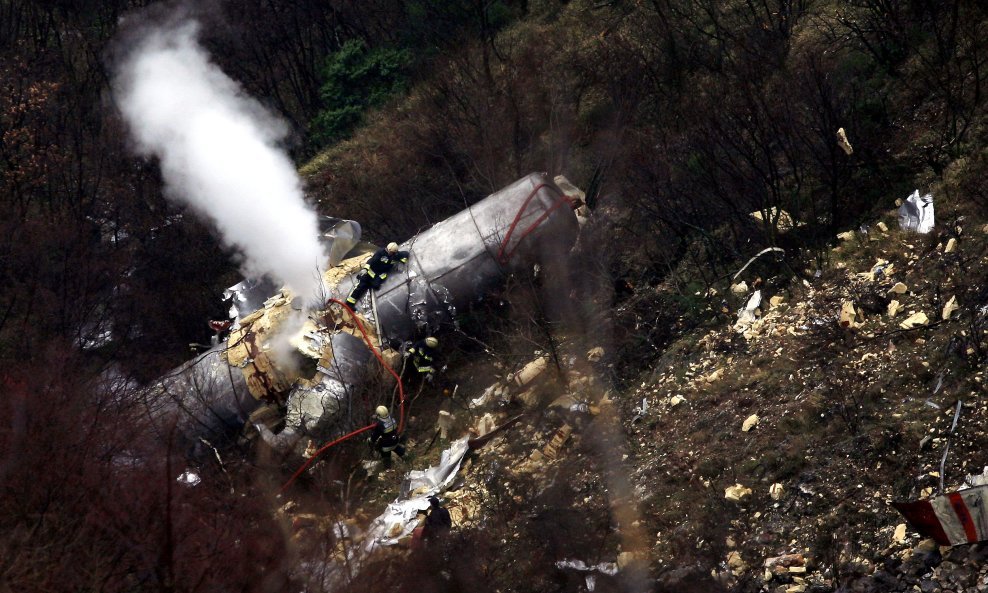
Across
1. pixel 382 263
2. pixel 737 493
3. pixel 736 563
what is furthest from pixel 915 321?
pixel 382 263

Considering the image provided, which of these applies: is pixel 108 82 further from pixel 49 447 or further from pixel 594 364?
pixel 594 364

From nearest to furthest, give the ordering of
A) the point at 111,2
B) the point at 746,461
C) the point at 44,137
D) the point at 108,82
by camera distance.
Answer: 1. the point at 746,461
2. the point at 44,137
3. the point at 108,82
4. the point at 111,2

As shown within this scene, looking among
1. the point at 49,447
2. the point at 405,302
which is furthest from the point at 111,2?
the point at 49,447

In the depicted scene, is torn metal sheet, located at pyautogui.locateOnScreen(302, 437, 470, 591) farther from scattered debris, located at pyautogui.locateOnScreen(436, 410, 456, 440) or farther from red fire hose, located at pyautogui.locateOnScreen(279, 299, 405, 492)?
red fire hose, located at pyautogui.locateOnScreen(279, 299, 405, 492)

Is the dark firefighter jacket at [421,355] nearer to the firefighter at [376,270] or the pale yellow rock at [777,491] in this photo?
the firefighter at [376,270]

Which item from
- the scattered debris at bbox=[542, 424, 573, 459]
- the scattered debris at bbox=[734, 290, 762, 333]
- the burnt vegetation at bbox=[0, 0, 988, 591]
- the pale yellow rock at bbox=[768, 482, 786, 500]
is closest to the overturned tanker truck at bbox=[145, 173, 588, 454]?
the burnt vegetation at bbox=[0, 0, 988, 591]

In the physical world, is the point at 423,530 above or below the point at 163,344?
below
